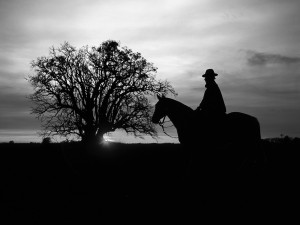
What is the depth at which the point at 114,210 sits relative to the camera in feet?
20.9

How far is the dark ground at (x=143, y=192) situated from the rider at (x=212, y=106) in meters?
1.22

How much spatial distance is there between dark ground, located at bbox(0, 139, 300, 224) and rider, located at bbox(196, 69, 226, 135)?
48.1 inches

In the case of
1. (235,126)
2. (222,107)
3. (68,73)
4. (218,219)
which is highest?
(68,73)

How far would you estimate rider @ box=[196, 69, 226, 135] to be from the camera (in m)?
9.80

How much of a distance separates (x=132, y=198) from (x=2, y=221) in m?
3.05

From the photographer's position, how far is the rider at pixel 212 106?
32.2 feet

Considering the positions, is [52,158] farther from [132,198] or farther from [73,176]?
[132,198]

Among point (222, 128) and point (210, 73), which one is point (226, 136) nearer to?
point (222, 128)

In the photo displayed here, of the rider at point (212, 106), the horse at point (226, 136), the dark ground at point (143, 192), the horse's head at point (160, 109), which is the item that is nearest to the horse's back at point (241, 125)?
the horse at point (226, 136)

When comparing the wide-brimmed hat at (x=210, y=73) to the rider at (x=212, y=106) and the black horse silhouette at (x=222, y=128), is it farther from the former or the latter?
the black horse silhouette at (x=222, y=128)

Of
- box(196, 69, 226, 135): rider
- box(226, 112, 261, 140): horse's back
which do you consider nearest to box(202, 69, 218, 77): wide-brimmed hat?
box(196, 69, 226, 135): rider

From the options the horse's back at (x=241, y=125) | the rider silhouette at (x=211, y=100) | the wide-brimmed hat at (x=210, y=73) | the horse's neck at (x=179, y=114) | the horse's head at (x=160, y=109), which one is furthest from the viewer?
the horse's head at (x=160, y=109)

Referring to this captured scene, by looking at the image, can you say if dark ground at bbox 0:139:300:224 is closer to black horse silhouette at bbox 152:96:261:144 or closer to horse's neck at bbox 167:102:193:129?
black horse silhouette at bbox 152:96:261:144

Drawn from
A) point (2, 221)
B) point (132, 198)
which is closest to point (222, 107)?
point (132, 198)
